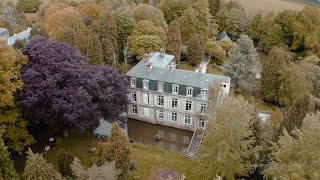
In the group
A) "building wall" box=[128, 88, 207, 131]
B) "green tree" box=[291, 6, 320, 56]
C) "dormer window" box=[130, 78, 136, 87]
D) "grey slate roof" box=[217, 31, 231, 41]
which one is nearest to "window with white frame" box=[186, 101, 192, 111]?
"building wall" box=[128, 88, 207, 131]

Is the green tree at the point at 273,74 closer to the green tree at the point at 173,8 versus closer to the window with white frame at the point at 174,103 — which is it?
the window with white frame at the point at 174,103

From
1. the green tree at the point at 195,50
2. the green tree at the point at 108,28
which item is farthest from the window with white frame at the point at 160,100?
the green tree at the point at 195,50

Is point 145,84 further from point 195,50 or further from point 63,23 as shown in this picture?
point 63,23

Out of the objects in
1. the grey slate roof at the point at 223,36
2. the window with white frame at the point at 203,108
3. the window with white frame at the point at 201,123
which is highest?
the grey slate roof at the point at 223,36

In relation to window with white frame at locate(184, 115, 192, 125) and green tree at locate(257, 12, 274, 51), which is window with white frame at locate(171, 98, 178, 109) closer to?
window with white frame at locate(184, 115, 192, 125)

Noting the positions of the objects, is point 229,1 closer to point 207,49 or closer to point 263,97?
point 207,49

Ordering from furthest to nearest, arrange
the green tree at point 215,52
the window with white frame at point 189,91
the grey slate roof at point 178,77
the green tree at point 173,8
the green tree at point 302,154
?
the green tree at point 173,8 < the green tree at point 215,52 < the grey slate roof at point 178,77 < the window with white frame at point 189,91 < the green tree at point 302,154
